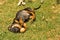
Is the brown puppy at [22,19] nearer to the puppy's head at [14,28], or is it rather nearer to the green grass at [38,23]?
the puppy's head at [14,28]

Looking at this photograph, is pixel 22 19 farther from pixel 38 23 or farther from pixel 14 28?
pixel 14 28

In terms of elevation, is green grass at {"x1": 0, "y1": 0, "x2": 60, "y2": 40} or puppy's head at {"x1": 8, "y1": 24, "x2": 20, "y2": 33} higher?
puppy's head at {"x1": 8, "y1": 24, "x2": 20, "y2": 33}

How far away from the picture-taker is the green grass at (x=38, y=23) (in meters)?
6.29

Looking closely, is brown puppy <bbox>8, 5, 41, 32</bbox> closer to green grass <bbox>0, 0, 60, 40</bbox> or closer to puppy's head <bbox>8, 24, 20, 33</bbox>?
puppy's head <bbox>8, 24, 20, 33</bbox>

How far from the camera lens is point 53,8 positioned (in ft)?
26.4

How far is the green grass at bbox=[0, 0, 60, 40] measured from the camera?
6291 mm

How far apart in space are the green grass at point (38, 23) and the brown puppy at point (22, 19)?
146 mm

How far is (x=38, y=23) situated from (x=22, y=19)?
1.82 ft

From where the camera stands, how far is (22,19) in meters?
7.04

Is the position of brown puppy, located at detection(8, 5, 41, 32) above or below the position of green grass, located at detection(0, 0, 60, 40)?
above

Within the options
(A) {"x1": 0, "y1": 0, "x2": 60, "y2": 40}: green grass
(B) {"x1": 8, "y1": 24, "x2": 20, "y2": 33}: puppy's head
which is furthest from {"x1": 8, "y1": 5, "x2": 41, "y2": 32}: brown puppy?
(A) {"x1": 0, "y1": 0, "x2": 60, "y2": 40}: green grass

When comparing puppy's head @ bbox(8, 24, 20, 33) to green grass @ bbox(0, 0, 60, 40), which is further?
puppy's head @ bbox(8, 24, 20, 33)

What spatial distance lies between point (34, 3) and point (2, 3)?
1351 millimetres

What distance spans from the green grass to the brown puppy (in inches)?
5.7
